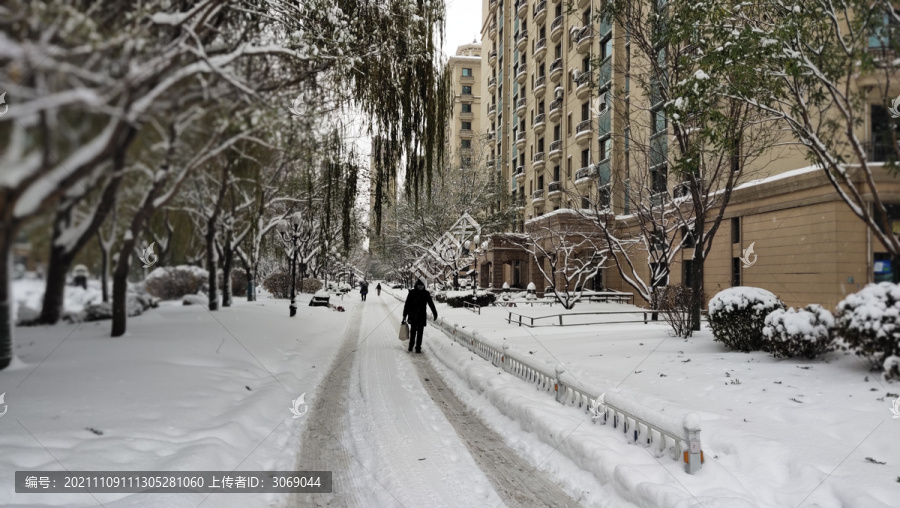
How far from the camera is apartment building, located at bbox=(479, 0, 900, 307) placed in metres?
2.38

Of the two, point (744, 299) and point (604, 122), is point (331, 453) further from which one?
point (604, 122)

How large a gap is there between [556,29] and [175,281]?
3193 centimetres

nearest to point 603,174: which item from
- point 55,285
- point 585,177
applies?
point 585,177

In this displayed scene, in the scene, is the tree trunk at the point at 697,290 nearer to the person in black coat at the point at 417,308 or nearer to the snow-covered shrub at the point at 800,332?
the snow-covered shrub at the point at 800,332

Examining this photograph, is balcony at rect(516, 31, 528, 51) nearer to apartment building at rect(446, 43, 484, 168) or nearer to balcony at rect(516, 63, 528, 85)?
balcony at rect(516, 63, 528, 85)

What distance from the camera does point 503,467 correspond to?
13.4 ft

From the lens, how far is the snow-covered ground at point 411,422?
1355 mm

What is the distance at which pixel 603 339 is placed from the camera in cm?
1020

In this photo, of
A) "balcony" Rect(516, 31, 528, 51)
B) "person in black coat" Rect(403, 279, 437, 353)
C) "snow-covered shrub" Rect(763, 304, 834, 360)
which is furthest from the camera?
"balcony" Rect(516, 31, 528, 51)

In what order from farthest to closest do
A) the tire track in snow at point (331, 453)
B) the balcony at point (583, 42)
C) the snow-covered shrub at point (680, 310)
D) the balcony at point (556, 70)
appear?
the balcony at point (556, 70)
the balcony at point (583, 42)
the snow-covered shrub at point (680, 310)
the tire track in snow at point (331, 453)

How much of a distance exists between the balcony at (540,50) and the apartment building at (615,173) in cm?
13

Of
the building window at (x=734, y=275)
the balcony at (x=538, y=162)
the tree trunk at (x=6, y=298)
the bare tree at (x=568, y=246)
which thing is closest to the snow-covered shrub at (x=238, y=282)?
the tree trunk at (x=6, y=298)

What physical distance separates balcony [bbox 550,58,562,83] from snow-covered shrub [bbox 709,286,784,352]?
2502 cm

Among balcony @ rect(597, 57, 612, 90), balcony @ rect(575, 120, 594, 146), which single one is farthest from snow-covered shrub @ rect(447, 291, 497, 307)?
balcony @ rect(597, 57, 612, 90)
